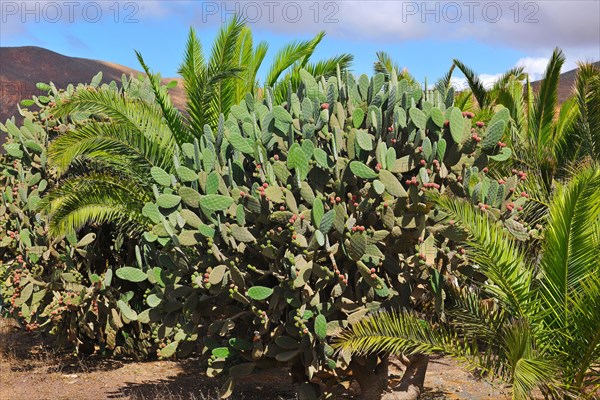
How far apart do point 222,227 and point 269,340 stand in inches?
48.7

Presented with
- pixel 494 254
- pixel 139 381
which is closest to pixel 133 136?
pixel 139 381

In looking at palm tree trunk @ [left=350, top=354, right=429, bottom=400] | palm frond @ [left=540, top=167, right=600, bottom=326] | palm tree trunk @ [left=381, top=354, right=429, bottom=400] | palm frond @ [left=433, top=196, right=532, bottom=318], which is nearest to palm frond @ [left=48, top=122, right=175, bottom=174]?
palm tree trunk @ [left=350, top=354, right=429, bottom=400]

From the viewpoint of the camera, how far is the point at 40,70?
53.9 metres

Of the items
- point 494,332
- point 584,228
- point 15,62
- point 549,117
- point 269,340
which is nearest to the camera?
point 584,228

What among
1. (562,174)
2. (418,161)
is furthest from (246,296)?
(562,174)

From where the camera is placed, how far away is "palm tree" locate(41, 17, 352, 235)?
929 centimetres

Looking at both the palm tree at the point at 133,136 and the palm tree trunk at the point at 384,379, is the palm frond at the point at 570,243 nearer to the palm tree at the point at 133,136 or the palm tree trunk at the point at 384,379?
the palm tree trunk at the point at 384,379

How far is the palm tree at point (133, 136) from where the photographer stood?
9.29 m

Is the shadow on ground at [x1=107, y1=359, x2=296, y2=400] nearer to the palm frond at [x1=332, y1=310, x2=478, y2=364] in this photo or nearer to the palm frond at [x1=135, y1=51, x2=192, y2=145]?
the palm frond at [x1=332, y1=310, x2=478, y2=364]

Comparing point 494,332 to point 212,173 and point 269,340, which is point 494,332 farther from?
point 212,173

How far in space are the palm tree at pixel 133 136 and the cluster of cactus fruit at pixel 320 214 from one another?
80.9 inches

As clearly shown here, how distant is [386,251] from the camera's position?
7.04 m

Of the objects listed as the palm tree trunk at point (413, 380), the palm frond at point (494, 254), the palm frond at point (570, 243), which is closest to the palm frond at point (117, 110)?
the palm tree trunk at point (413, 380)

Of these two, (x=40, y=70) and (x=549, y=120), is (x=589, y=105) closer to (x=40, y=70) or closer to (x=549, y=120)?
(x=549, y=120)
